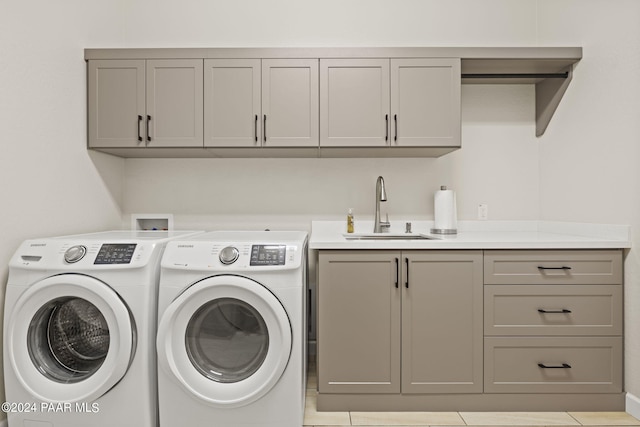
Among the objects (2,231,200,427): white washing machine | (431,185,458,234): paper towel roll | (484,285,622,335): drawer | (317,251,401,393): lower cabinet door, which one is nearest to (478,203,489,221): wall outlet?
(431,185,458,234): paper towel roll

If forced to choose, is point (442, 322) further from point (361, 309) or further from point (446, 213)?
point (446, 213)

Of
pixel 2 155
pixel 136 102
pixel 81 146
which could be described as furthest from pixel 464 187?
pixel 2 155

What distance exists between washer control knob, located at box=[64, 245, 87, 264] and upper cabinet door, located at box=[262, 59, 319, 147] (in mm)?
1104

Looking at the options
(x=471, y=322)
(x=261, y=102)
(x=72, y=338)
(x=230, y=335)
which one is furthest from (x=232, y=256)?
(x=471, y=322)

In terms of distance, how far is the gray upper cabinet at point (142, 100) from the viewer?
2305 millimetres

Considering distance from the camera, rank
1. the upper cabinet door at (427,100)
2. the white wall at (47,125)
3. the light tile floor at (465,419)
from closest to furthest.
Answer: the white wall at (47,125) → the light tile floor at (465,419) → the upper cabinet door at (427,100)

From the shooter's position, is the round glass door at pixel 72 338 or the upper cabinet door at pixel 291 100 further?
the upper cabinet door at pixel 291 100

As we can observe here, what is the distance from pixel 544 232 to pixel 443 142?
0.97m

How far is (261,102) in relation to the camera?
2301mm

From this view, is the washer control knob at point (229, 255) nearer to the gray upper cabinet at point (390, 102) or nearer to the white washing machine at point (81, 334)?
the white washing machine at point (81, 334)

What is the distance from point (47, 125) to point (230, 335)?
4.70ft

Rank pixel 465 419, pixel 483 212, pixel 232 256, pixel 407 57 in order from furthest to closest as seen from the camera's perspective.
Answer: pixel 483 212 → pixel 407 57 → pixel 465 419 → pixel 232 256

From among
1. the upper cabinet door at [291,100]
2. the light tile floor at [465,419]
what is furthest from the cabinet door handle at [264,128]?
the light tile floor at [465,419]

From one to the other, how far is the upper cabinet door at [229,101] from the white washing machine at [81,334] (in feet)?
2.84
